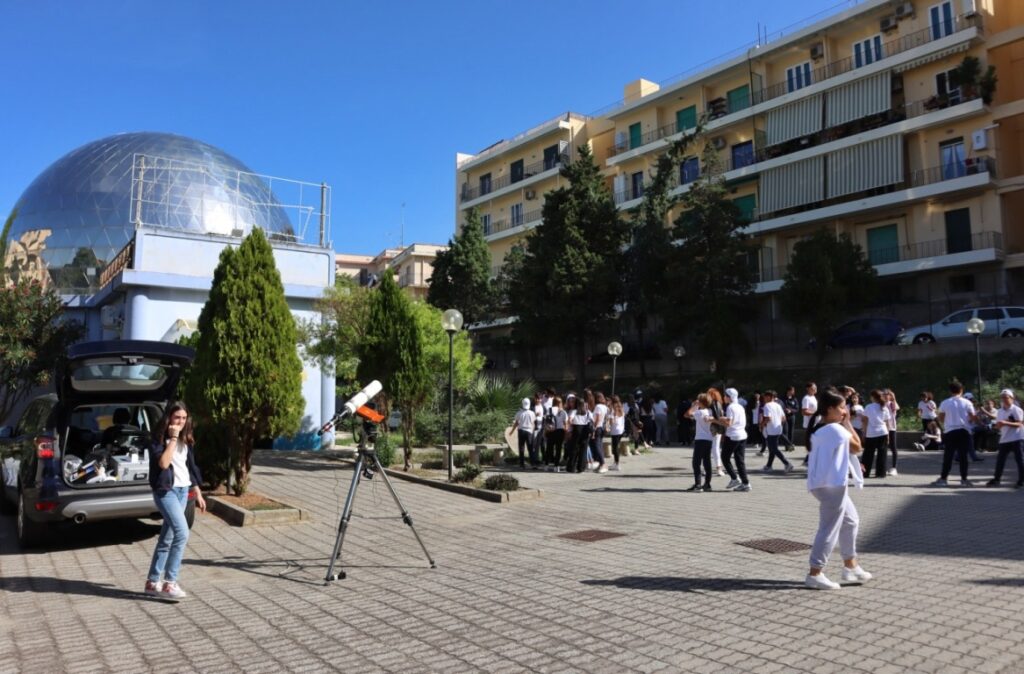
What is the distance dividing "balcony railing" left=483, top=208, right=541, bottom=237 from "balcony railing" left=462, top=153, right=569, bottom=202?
2.64 meters

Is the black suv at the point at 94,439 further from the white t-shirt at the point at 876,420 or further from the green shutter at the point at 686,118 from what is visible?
the green shutter at the point at 686,118

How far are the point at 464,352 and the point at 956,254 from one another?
2466 centimetres

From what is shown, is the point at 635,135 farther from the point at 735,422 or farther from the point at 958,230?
the point at 735,422

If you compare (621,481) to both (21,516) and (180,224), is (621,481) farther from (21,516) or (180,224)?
(180,224)

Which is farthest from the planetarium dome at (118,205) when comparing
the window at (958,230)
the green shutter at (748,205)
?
the window at (958,230)

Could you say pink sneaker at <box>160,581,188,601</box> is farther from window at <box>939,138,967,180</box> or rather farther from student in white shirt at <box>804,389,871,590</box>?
window at <box>939,138,967,180</box>

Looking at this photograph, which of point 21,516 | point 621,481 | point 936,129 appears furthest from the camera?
point 936,129

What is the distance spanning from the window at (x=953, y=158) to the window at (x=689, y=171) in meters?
13.4

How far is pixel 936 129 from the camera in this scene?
34.2 meters

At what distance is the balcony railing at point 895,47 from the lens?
3266 centimetres

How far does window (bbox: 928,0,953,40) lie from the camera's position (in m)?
33.4

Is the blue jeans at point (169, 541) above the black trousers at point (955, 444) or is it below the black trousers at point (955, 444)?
below

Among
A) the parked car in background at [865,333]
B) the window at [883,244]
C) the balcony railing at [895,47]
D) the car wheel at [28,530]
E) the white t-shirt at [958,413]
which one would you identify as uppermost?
the balcony railing at [895,47]

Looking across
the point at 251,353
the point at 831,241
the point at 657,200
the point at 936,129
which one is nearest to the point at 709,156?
the point at 657,200
